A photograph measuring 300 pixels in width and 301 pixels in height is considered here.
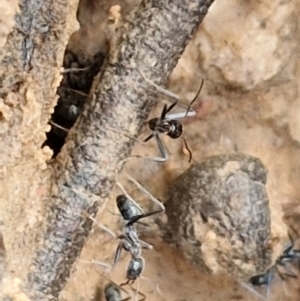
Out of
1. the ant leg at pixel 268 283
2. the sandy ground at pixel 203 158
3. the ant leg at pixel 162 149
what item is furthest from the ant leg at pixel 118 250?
the ant leg at pixel 268 283

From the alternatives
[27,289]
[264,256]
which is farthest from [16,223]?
[264,256]

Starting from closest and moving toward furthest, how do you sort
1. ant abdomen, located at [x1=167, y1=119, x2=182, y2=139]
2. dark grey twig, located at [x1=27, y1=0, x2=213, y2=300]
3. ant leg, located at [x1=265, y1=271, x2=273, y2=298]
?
dark grey twig, located at [x1=27, y1=0, x2=213, y2=300] → ant abdomen, located at [x1=167, y1=119, x2=182, y2=139] → ant leg, located at [x1=265, y1=271, x2=273, y2=298]

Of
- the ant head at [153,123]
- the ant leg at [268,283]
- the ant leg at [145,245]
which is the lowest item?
the ant leg at [268,283]

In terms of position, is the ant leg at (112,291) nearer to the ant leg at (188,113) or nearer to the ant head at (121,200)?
the ant head at (121,200)

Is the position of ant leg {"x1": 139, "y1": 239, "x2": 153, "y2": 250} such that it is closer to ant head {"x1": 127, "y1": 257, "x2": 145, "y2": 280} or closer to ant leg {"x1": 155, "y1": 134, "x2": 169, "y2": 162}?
ant head {"x1": 127, "y1": 257, "x2": 145, "y2": 280}

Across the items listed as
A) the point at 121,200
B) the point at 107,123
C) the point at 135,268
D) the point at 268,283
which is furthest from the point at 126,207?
the point at 268,283

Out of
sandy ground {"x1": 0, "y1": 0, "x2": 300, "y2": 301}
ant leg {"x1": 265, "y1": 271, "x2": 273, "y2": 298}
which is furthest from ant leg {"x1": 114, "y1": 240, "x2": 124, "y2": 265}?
ant leg {"x1": 265, "y1": 271, "x2": 273, "y2": 298}

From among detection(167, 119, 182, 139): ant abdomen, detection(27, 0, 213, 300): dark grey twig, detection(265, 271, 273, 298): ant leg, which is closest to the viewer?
detection(27, 0, 213, 300): dark grey twig

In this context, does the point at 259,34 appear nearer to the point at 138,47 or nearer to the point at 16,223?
the point at 138,47
